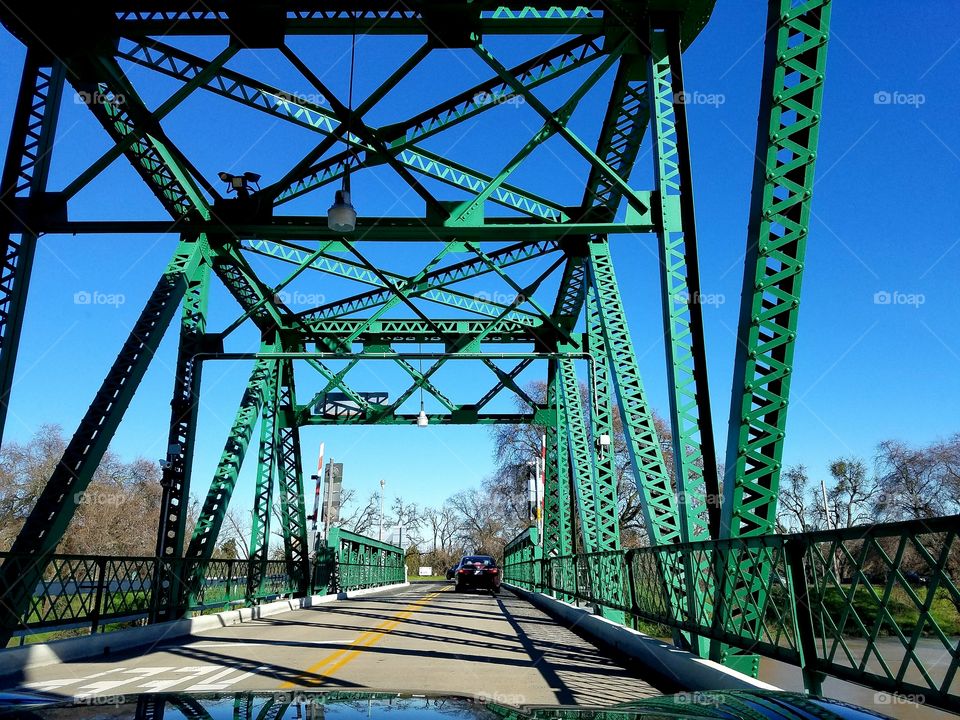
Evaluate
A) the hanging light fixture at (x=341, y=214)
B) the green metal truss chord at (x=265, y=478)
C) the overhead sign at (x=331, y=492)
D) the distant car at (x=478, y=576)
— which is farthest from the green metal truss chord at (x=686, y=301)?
the distant car at (x=478, y=576)

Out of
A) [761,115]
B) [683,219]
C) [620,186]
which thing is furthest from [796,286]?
[620,186]

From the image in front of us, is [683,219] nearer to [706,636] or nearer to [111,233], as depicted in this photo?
[706,636]

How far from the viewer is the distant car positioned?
4047cm

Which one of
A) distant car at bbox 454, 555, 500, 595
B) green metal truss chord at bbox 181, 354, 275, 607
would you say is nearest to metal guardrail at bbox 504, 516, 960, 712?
green metal truss chord at bbox 181, 354, 275, 607

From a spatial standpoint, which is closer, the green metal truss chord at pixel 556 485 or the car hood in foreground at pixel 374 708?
the car hood in foreground at pixel 374 708

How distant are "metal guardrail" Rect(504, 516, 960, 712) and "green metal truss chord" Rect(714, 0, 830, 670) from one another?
0.38 metres

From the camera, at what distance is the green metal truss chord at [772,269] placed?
6.76 meters

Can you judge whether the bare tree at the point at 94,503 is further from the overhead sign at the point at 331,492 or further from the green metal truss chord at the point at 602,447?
the green metal truss chord at the point at 602,447

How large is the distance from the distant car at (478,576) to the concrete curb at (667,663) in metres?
27.2

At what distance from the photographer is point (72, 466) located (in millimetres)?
11656

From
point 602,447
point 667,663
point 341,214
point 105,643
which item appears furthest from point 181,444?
point 667,663

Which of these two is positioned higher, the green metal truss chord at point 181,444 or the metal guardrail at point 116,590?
the green metal truss chord at point 181,444

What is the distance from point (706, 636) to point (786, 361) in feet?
9.11

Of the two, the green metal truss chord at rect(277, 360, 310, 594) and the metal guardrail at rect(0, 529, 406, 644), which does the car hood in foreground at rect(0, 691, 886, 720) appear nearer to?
the metal guardrail at rect(0, 529, 406, 644)
